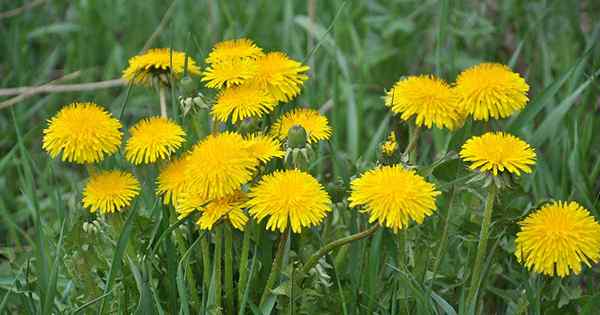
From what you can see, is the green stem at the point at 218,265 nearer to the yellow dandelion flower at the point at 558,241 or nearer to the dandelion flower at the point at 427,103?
the dandelion flower at the point at 427,103

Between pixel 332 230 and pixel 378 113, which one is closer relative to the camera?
pixel 332 230

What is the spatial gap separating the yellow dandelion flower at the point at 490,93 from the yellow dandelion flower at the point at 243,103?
1.18 feet

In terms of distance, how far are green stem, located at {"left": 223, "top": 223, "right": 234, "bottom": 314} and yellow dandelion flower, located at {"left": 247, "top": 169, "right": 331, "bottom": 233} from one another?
0.41 feet

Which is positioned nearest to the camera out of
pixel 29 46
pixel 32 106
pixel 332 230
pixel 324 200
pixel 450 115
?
pixel 324 200

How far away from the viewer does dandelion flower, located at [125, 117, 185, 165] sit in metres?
1.56

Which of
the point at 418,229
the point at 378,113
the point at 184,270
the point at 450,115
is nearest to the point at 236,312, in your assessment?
the point at 184,270

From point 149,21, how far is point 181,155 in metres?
1.73

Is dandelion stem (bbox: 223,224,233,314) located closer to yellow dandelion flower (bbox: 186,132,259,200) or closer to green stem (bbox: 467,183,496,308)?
yellow dandelion flower (bbox: 186,132,259,200)

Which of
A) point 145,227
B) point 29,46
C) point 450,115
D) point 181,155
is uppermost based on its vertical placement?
point 29,46

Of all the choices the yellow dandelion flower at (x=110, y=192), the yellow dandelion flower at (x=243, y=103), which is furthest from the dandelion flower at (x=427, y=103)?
the yellow dandelion flower at (x=110, y=192)

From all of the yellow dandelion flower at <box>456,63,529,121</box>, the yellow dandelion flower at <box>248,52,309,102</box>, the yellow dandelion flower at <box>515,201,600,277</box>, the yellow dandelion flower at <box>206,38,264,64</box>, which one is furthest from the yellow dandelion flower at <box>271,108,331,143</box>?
the yellow dandelion flower at <box>515,201,600,277</box>

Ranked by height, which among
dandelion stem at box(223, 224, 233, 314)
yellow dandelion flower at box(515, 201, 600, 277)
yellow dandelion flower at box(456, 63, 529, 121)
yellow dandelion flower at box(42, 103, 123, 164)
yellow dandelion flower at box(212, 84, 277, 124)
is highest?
yellow dandelion flower at box(456, 63, 529, 121)

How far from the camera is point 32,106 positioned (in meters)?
2.91

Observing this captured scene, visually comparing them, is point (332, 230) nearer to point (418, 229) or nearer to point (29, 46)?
point (418, 229)
